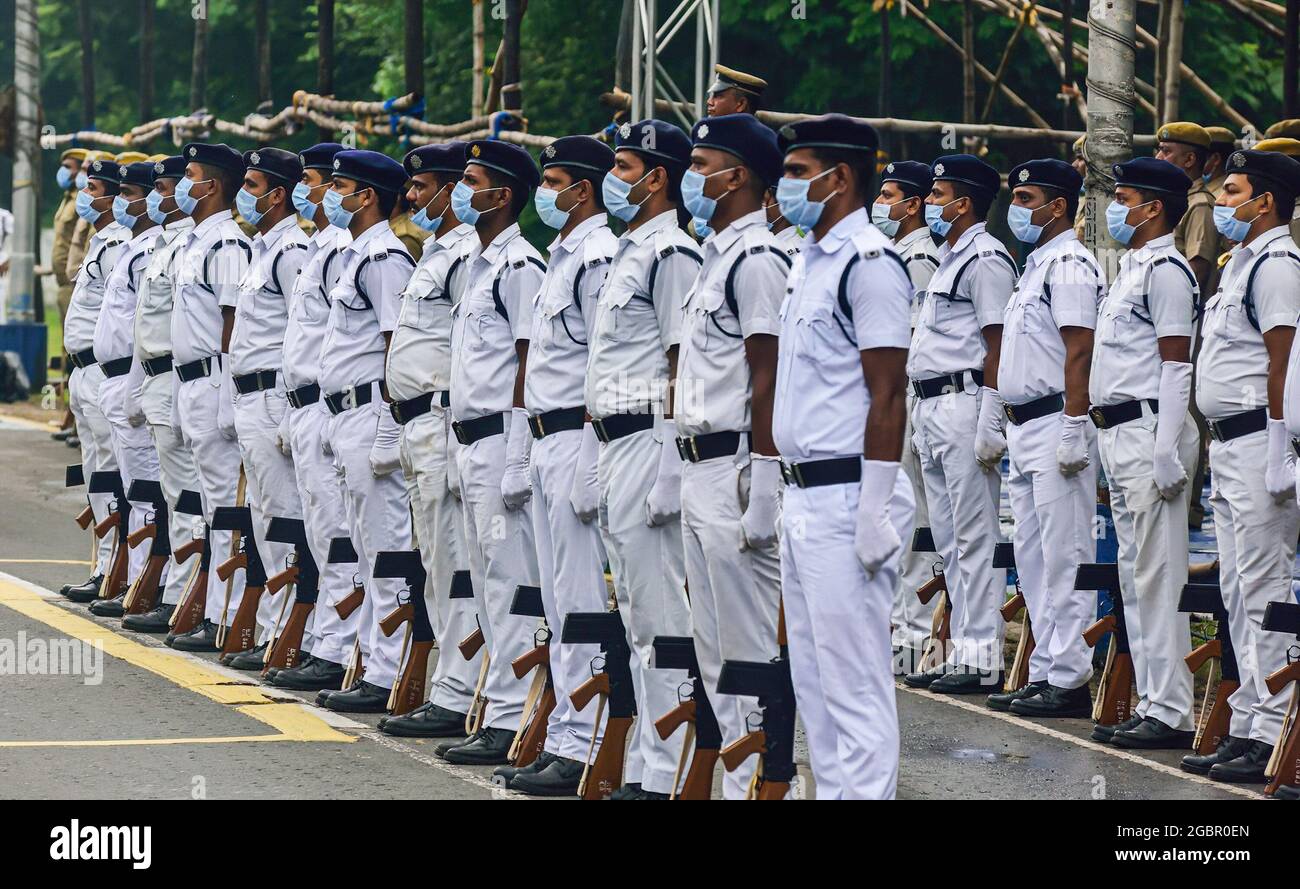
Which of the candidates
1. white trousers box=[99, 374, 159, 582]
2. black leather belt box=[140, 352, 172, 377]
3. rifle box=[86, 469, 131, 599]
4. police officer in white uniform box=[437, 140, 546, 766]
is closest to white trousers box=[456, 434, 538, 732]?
police officer in white uniform box=[437, 140, 546, 766]

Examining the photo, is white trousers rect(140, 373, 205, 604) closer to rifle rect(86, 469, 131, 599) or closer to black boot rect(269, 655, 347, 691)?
rifle rect(86, 469, 131, 599)

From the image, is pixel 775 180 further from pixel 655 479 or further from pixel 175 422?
pixel 175 422

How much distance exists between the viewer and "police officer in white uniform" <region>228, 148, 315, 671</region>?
10750 mm

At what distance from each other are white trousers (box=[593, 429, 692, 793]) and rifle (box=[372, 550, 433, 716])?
2109mm

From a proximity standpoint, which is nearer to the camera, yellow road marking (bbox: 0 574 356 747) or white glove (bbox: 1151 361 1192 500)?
white glove (bbox: 1151 361 1192 500)

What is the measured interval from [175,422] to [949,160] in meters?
4.42

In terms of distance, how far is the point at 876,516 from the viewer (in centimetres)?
624

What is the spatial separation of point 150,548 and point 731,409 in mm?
6057

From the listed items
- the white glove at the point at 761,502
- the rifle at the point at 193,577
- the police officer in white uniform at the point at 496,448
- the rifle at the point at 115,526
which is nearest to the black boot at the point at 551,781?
the police officer in white uniform at the point at 496,448

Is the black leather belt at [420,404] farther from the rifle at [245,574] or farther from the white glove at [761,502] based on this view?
the white glove at [761,502]

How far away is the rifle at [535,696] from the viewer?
27.5 feet

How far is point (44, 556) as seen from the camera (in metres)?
14.4

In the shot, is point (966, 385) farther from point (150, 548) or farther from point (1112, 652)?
point (150, 548)

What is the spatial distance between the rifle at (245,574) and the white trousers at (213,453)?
A: 137mm
